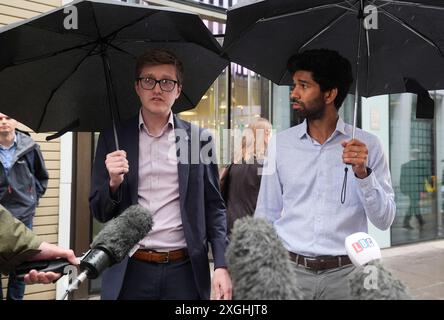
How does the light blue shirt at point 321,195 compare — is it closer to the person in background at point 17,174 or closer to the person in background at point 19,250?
the person in background at point 19,250

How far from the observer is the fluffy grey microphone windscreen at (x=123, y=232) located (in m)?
1.78

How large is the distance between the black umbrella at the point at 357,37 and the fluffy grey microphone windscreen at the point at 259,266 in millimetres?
1633

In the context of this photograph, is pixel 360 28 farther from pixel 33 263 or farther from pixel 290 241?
pixel 33 263

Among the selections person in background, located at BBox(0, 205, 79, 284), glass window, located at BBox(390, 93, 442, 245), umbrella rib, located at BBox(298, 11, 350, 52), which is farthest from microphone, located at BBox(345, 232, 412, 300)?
glass window, located at BBox(390, 93, 442, 245)

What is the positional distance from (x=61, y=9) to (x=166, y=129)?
0.85m

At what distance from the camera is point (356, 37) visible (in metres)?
2.90

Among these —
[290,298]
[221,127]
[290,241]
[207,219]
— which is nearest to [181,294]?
[207,219]

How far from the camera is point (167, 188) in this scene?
2.44m

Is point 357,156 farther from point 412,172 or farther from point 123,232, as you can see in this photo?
point 412,172

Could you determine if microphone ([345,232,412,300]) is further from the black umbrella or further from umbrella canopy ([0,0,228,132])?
umbrella canopy ([0,0,228,132])

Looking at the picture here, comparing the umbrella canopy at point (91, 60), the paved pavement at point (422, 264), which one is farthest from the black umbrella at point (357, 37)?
the paved pavement at point (422, 264)

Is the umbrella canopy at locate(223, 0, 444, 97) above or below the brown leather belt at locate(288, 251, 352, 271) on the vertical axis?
above

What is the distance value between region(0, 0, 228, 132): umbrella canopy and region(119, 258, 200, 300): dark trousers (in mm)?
900

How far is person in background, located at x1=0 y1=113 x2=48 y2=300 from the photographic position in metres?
4.54
